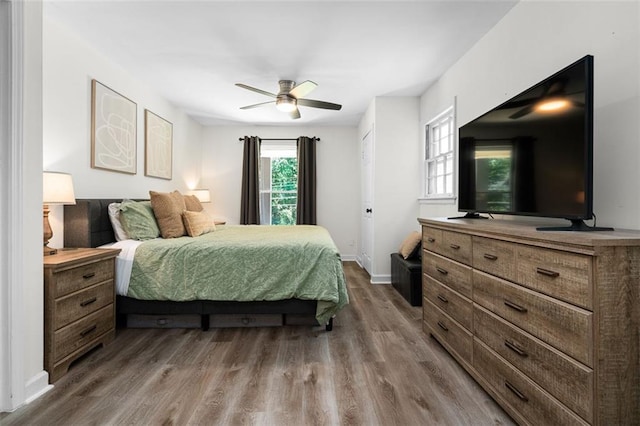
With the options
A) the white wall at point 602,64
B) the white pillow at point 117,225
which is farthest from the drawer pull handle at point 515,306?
the white pillow at point 117,225

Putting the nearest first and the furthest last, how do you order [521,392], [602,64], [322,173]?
[521,392] < [602,64] < [322,173]

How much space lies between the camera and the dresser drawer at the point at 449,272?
1.84 meters

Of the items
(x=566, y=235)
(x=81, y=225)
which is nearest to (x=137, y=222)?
(x=81, y=225)

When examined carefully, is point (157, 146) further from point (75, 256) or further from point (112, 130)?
point (75, 256)

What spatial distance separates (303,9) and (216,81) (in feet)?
5.66

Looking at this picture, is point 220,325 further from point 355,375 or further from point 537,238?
point 537,238

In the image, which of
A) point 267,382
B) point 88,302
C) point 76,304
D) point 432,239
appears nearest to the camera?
point 267,382

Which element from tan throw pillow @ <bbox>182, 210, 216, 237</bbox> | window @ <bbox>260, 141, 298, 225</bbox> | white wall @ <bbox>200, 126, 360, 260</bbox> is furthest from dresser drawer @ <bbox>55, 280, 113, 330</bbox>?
window @ <bbox>260, 141, 298, 225</bbox>

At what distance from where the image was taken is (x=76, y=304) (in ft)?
6.47

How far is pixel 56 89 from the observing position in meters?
2.47

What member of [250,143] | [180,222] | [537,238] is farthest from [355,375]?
[250,143]

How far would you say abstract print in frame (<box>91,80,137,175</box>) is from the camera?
289 cm

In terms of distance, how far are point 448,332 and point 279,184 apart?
14.3ft

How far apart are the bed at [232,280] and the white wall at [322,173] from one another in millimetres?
3252
